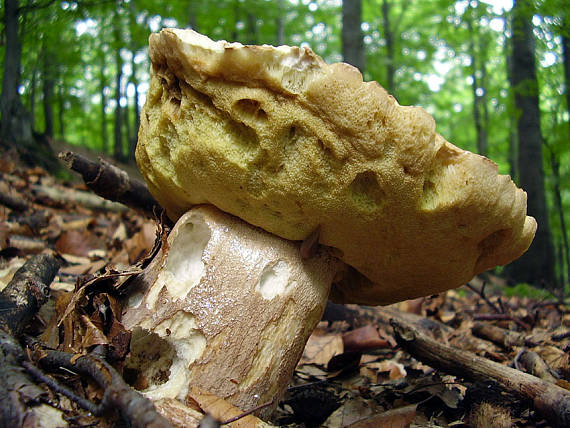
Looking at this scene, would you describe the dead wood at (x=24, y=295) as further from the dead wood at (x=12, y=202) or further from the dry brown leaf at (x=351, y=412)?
the dead wood at (x=12, y=202)

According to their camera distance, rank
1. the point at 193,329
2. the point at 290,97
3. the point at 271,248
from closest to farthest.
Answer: the point at 290,97
the point at 193,329
the point at 271,248

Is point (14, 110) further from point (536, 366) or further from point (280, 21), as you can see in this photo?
point (280, 21)

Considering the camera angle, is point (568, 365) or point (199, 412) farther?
point (568, 365)

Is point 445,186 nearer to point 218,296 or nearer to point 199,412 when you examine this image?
point 218,296

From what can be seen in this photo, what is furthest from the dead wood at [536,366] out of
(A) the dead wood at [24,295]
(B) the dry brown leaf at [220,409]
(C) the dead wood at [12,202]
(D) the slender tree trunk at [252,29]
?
(D) the slender tree trunk at [252,29]

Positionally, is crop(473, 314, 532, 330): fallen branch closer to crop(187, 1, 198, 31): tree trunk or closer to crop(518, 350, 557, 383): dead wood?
crop(518, 350, 557, 383): dead wood

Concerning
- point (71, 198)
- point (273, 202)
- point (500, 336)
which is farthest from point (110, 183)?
point (71, 198)

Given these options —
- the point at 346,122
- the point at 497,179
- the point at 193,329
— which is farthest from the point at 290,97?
the point at 193,329
